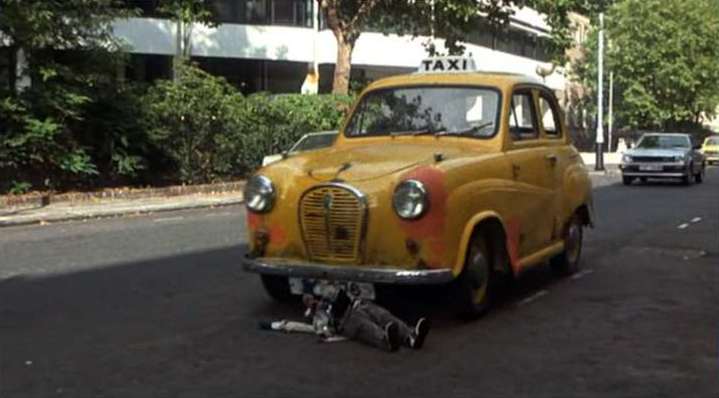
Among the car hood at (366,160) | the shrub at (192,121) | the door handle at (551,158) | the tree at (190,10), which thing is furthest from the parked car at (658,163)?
the car hood at (366,160)

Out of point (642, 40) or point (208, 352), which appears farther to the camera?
point (642, 40)

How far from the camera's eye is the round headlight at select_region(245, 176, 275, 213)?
7.86 m

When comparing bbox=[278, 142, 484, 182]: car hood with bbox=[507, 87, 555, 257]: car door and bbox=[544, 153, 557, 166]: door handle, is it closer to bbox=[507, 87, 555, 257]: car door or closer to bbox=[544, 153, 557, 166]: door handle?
bbox=[507, 87, 555, 257]: car door

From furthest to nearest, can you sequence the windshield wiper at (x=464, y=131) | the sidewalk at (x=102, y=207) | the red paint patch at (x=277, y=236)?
the sidewalk at (x=102, y=207)
the windshield wiper at (x=464, y=131)
the red paint patch at (x=277, y=236)

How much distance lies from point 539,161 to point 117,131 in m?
14.8

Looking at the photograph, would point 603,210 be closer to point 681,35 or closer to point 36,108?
point 36,108

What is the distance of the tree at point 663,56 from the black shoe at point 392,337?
54.9m

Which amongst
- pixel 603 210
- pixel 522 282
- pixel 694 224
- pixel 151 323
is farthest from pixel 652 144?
pixel 151 323

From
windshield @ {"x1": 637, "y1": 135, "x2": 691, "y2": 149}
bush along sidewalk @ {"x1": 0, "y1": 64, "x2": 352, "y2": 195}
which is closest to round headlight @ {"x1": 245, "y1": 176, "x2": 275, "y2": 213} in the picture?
bush along sidewalk @ {"x1": 0, "y1": 64, "x2": 352, "y2": 195}

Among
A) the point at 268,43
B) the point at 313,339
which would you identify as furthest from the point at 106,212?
the point at 268,43

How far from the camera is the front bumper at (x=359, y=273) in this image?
729 cm

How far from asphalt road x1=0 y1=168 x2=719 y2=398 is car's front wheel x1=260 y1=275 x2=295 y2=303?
139 mm

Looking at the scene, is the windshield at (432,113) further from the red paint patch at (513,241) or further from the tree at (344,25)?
the tree at (344,25)

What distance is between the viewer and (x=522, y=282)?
396 inches
